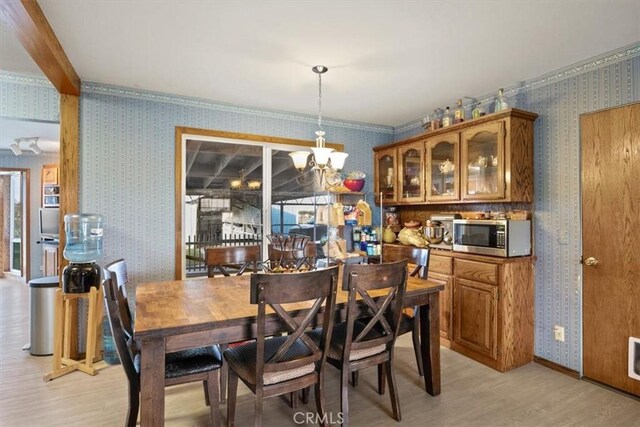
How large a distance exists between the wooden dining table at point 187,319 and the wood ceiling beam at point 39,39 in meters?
1.63

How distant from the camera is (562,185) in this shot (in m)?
2.88

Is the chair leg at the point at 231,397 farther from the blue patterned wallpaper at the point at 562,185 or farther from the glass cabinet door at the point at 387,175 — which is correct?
the glass cabinet door at the point at 387,175

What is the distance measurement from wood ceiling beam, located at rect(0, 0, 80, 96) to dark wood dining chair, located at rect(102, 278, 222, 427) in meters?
1.45

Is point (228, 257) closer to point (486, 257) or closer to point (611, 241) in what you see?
point (486, 257)

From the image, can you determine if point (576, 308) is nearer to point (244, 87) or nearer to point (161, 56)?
point (244, 87)

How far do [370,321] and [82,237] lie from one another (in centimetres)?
251

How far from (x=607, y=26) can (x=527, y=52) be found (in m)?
0.46

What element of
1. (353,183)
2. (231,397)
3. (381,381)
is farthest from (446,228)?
(231,397)

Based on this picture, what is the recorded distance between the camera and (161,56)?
2625 millimetres

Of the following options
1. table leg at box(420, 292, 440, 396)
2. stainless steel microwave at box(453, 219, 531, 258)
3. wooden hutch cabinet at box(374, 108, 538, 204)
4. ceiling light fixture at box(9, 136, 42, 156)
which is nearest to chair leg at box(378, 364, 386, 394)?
table leg at box(420, 292, 440, 396)

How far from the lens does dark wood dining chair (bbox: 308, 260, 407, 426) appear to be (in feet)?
6.38

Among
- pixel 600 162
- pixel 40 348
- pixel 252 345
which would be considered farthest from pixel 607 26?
pixel 40 348

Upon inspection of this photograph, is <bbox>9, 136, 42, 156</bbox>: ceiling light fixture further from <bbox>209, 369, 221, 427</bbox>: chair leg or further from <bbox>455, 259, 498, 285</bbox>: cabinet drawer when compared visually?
<bbox>455, 259, 498, 285</bbox>: cabinet drawer

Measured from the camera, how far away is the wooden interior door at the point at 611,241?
8.09 ft
